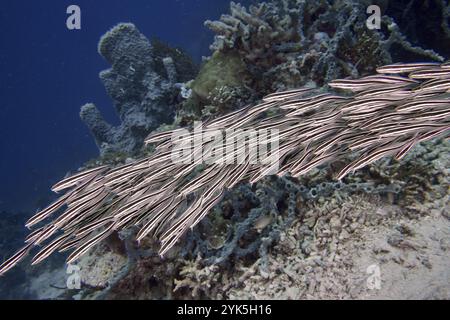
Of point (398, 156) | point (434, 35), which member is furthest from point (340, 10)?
point (398, 156)

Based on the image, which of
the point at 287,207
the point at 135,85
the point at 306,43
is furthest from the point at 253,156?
the point at 135,85

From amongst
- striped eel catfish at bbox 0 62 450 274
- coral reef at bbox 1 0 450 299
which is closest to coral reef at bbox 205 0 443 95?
coral reef at bbox 1 0 450 299

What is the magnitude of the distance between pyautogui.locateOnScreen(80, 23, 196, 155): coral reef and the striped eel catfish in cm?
382

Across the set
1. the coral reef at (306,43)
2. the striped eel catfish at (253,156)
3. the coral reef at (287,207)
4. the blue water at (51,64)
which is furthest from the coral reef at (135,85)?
the blue water at (51,64)

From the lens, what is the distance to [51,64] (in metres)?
93.2

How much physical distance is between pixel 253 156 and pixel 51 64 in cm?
10886

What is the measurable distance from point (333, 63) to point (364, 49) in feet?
2.48

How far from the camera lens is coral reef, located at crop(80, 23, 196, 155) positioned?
23.0 ft

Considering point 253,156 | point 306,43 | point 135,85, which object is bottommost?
point 253,156

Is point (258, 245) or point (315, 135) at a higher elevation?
point (315, 135)

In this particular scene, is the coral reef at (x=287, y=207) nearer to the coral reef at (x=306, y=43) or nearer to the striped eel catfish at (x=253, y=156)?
the coral reef at (x=306, y=43)

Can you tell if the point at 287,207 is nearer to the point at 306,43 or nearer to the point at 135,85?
the point at 306,43
